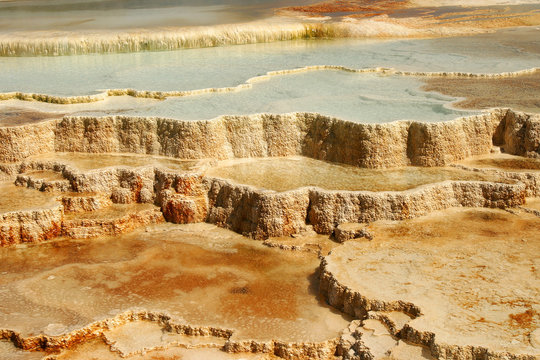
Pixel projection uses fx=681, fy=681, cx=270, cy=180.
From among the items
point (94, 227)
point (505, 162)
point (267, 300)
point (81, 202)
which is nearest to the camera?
point (267, 300)

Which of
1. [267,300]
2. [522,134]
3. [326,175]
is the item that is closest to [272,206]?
[326,175]

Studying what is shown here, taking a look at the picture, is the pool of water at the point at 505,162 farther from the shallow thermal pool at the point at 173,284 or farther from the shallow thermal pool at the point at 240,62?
the shallow thermal pool at the point at 240,62

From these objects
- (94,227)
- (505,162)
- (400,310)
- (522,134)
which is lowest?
(94,227)

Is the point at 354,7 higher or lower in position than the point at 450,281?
higher

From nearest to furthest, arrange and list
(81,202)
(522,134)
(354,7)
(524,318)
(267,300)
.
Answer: (524,318), (267,300), (81,202), (522,134), (354,7)

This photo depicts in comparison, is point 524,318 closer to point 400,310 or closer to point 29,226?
point 400,310

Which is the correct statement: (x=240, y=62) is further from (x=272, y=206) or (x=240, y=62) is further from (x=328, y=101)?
(x=272, y=206)

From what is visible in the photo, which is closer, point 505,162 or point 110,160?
point 505,162
